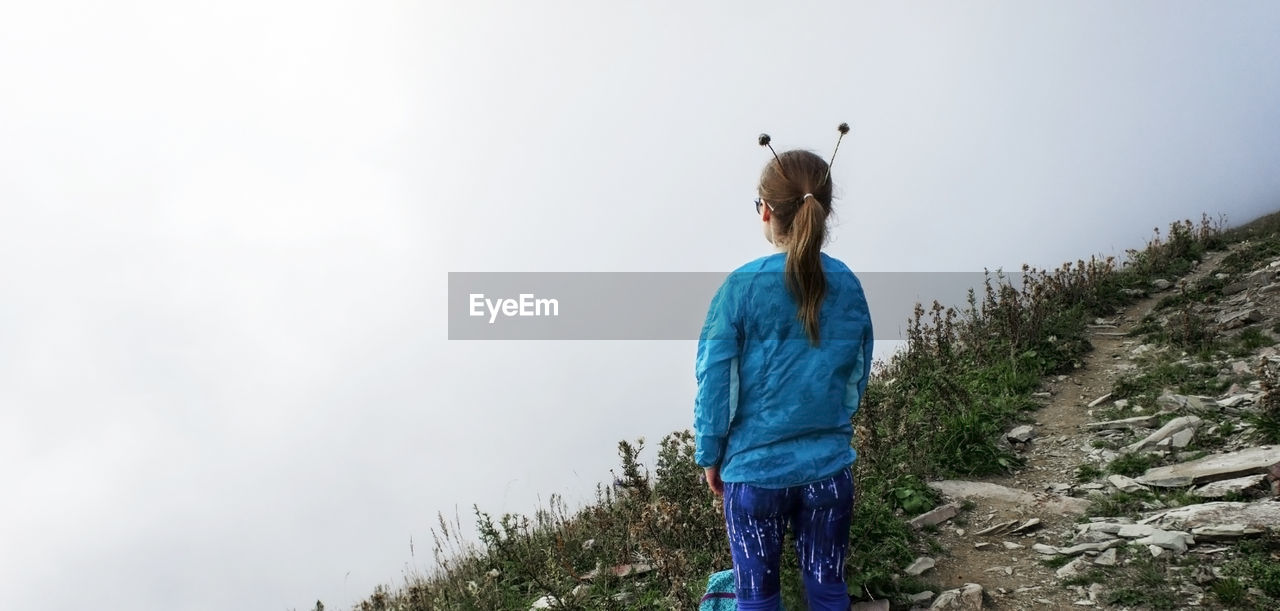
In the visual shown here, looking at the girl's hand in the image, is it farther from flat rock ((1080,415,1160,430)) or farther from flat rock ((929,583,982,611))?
flat rock ((1080,415,1160,430))

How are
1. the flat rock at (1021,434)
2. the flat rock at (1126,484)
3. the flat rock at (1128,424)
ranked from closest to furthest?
the flat rock at (1126,484) → the flat rock at (1128,424) → the flat rock at (1021,434)

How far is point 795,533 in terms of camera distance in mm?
3289

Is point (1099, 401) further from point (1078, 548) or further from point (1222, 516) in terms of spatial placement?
point (1078, 548)

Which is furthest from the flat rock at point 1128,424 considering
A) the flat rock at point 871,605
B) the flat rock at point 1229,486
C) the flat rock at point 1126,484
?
the flat rock at point 871,605

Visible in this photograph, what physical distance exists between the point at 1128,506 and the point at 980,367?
407 centimetres

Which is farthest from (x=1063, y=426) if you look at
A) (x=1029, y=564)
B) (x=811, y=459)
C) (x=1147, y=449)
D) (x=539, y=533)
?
(x=811, y=459)

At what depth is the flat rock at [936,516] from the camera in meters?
5.82

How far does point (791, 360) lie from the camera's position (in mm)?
3031

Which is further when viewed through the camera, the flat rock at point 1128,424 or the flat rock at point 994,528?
the flat rock at point 1128,424

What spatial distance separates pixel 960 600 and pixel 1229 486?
2.57 m

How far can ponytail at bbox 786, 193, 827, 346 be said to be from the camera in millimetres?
2949

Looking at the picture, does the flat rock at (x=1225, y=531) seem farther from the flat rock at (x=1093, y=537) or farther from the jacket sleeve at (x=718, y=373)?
the jacket sleeve at (x=718, y=373)

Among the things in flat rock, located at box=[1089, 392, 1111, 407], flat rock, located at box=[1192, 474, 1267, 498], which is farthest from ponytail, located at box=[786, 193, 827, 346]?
flat rock, located at box=[1089, 392, 1111, 407]

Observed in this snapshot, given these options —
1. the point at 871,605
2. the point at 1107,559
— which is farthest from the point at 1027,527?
the point at 871,605
